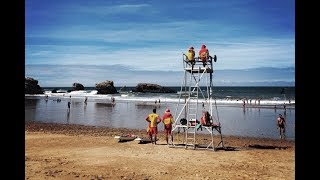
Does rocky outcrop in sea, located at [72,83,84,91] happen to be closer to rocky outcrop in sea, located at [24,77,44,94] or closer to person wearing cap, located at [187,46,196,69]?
rocky outcrop in sea, located at [24,77,44,94]

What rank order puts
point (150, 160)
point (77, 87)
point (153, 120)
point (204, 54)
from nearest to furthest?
point (150, 160)
point (204, 54)
point (153, 120)
point (77, 87)

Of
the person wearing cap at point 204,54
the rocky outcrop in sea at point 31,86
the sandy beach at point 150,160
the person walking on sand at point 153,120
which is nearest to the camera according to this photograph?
the sandy beach at point 150,160

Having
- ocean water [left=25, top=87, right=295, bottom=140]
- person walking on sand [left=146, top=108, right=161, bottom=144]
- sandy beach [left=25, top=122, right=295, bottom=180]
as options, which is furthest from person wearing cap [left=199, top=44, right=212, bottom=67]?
sandy beach [left=25, top=122, right=295, bottom=180]

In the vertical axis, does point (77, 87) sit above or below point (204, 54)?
above

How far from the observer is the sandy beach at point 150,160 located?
1167cm

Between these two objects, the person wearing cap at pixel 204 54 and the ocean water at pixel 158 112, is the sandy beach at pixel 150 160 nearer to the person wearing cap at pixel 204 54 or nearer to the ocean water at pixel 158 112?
the ocean water at pixel 158 112

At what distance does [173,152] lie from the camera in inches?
633

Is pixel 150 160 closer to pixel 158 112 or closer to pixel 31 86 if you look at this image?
pixel 158 112

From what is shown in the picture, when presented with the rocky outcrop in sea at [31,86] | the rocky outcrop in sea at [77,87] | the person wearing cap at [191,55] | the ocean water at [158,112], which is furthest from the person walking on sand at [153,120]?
the rocky outcrop in sea at [77,87]

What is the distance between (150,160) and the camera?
46.2 feet

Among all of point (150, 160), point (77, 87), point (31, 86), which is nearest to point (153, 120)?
point (150, 160)
